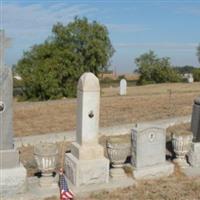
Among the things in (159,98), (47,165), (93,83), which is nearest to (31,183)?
(47,165)

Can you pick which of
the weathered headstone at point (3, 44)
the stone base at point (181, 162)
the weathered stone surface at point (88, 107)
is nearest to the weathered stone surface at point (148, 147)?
the stone base at point (181, 162)

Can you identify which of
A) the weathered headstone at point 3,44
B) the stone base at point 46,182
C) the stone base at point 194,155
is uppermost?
the weathered headstone at point 3,44

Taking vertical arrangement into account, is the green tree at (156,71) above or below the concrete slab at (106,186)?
above

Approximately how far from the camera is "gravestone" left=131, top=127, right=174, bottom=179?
7.64 m

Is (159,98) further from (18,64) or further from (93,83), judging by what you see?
(93,83)

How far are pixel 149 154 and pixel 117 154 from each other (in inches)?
29.3

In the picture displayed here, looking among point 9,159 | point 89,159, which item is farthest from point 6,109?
point 89,159

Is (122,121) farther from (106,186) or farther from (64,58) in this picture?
(64,58)

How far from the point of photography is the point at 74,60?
24.5 meters

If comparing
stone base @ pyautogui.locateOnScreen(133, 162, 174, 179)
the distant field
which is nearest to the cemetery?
stone base @ pyautogui.locateOnScreen(133, 162, 174, 179)

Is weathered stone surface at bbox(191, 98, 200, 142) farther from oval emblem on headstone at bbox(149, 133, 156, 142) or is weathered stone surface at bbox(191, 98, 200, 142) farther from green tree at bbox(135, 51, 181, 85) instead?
green tree at bbox(135, 51, 181, 85)

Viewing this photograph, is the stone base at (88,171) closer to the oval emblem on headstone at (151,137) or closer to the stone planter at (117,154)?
the stone planter at (117,154)

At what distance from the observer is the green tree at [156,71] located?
146 feet

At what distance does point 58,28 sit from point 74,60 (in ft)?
7.06
